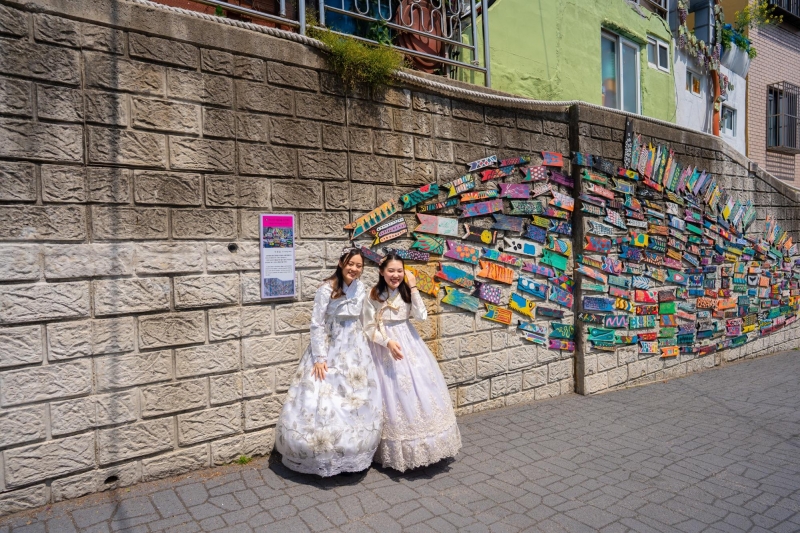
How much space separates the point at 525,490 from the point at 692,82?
11.1 m

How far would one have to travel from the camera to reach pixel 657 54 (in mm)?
10586

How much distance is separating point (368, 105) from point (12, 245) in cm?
303

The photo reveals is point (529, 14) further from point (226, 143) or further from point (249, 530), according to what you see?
point (249, 530)

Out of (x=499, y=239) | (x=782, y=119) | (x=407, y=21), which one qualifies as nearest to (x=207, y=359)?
(x=499, y=239)

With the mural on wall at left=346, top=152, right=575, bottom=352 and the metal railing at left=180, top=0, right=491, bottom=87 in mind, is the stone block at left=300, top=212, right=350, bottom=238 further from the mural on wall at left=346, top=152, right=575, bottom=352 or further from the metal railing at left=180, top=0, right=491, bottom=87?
the metal railing at left=180, top=0, right=491, bottom=87

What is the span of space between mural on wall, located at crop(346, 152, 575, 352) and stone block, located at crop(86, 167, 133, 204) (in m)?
1.85

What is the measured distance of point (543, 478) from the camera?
14.2 ft

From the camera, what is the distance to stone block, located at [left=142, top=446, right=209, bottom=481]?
13.1 feet

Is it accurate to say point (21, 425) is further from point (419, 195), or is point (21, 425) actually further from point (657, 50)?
point (657, 50)

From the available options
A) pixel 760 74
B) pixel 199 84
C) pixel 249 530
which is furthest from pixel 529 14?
pixel 760 74

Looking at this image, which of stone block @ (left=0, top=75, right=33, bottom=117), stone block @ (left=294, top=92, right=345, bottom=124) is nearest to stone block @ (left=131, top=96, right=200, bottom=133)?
stone block @ (left=0, top=75, right=33, bottom=117)

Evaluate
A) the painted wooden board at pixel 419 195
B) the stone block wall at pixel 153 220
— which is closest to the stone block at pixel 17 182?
the stone block wall at pixel 153 220

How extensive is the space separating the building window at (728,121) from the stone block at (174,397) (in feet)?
43.8

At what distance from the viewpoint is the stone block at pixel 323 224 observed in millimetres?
4707
